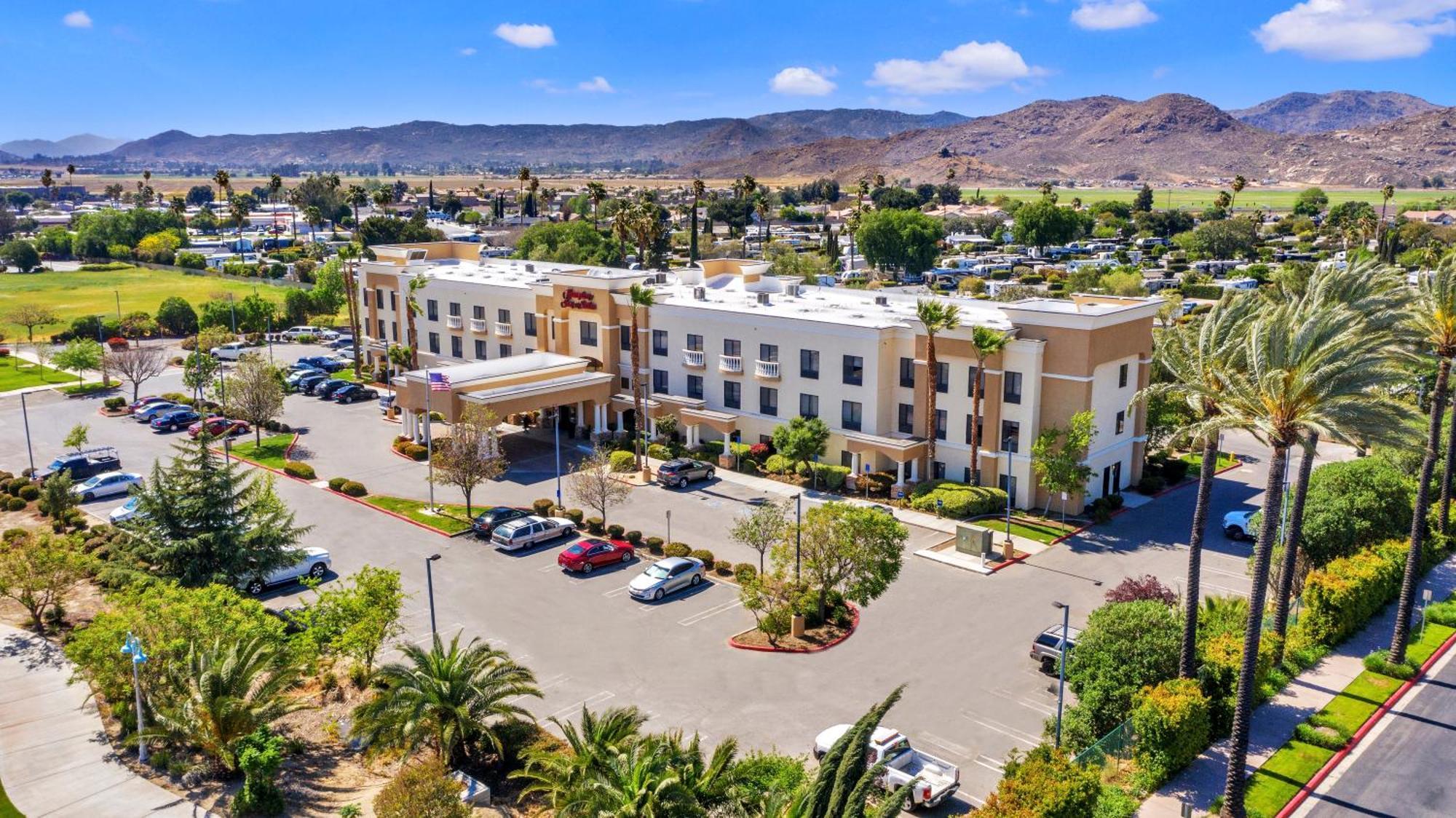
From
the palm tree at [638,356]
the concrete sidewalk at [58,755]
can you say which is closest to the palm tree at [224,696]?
the concrete sidewalk at [58,755]

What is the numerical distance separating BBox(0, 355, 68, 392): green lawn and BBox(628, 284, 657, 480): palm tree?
4884 cm

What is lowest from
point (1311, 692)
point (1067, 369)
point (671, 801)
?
point (1311, 692)

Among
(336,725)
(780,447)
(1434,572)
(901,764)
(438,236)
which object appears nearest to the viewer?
(901,764)

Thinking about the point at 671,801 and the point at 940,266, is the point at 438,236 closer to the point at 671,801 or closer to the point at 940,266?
the point at 940,266

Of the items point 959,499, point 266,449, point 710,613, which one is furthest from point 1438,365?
point 266,449

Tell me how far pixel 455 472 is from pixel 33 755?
21.9 metres

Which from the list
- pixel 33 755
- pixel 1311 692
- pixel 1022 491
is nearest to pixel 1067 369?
pixel 1022 491

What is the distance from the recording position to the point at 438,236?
179500 millimetres

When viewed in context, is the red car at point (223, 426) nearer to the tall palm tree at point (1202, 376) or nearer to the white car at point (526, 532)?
the white car at point (526, 532)

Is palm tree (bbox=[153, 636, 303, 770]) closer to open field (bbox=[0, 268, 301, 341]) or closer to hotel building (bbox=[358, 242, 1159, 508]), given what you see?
hotel building (bbox=[358, 242, 1159, 508])

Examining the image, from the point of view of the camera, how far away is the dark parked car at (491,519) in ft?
158

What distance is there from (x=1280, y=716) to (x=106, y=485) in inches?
2115

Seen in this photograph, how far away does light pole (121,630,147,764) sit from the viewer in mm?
28438

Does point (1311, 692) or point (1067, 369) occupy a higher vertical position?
point (1067, 369)
